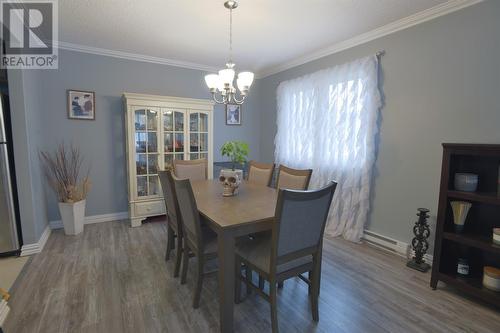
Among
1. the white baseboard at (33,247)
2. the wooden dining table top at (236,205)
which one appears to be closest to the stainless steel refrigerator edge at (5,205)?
the white baseboard at (33,247)

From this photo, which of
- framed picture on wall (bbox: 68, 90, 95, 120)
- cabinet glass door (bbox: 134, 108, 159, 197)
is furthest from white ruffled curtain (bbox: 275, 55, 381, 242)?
framed picture on wall (bbox: 68, 90, 95, 120)

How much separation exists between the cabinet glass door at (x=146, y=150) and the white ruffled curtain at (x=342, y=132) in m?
2.04

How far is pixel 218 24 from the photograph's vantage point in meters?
2.58

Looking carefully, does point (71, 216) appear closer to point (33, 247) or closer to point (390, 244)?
point (33, 247)

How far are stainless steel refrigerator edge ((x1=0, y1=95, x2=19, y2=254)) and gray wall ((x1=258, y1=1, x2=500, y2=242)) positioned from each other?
12.2 ft

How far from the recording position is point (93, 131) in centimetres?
339

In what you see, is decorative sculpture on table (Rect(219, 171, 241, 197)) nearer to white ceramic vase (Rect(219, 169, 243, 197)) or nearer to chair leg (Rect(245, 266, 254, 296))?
white ceramic vase (Rect(219, 169, 243, 197))

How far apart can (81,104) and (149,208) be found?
63.8 inches

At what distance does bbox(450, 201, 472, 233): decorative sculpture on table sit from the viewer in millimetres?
1970

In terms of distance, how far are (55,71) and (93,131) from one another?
82 cm

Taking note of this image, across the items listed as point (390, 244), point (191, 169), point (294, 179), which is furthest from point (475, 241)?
point (191, 169)

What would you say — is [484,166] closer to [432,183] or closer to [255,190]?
[432,183]

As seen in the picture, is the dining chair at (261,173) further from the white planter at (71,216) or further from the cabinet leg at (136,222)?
the white planter at (71,216)

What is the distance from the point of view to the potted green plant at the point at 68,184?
301 centimetres
